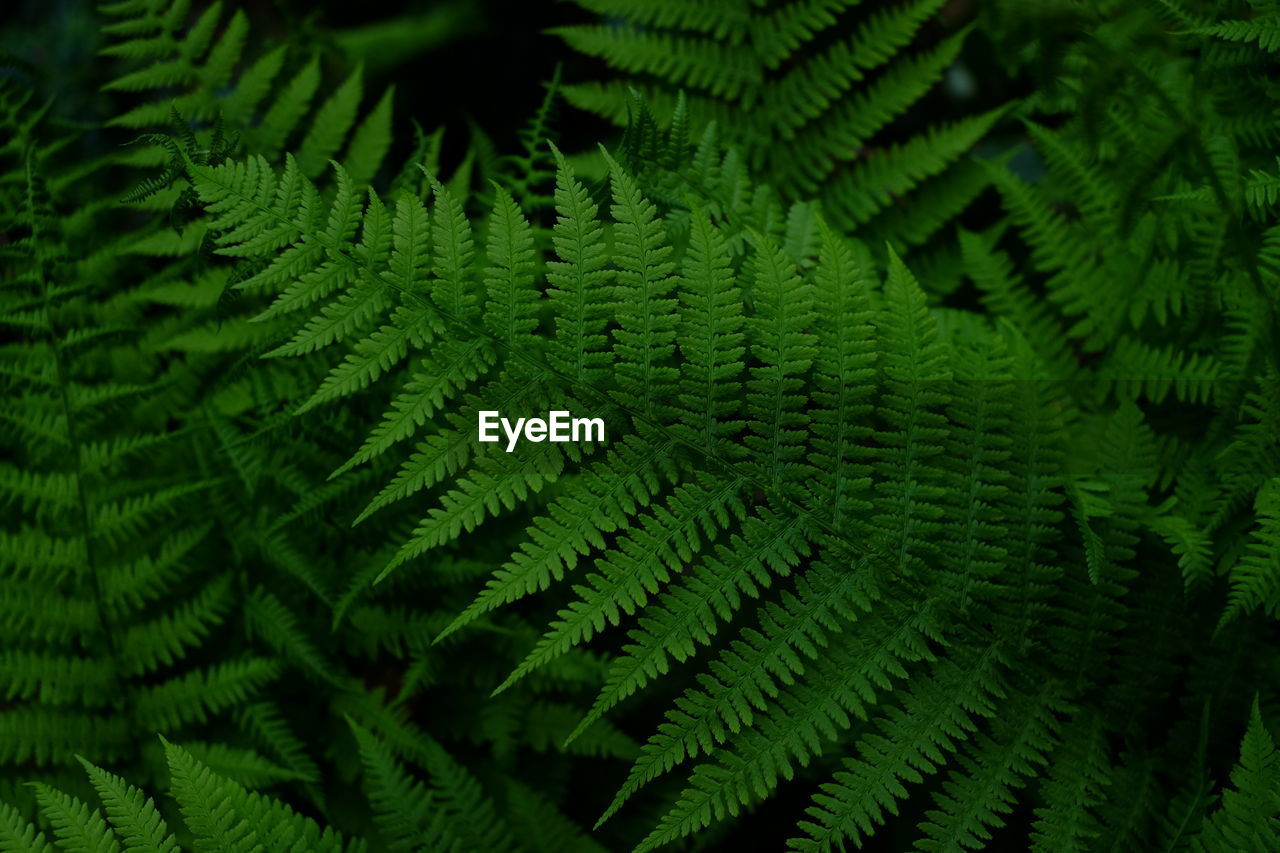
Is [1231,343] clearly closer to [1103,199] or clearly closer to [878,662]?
[1103,199]

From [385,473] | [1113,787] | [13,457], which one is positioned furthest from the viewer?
[13,457]

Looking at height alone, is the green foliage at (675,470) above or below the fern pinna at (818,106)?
below

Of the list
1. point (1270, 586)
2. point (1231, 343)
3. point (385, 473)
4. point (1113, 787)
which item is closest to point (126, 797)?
point (385, 473)

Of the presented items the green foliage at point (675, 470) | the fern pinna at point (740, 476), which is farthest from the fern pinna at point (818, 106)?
the fern pinna at point (740, 476)

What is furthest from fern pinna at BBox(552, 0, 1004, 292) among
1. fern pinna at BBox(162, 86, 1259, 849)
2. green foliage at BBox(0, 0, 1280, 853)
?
fern pinna at BBox(162, 86, 1259, 849)

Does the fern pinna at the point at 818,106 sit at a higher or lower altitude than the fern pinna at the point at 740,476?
higher

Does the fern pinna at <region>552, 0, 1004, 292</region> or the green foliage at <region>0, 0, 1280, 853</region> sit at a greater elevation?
the fern pinna at <region>552, 0, 1004, 292</region>

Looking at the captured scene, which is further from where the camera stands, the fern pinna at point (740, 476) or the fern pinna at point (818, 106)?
the fern pinna at point (818, 106)

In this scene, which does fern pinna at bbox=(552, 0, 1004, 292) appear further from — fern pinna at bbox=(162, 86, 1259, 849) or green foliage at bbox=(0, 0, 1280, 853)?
fern pinna at bbox=(162, 86, 1259, 849)

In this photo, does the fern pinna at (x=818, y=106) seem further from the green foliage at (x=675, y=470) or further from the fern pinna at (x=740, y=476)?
the fern pinna at (x=740, y=476)
